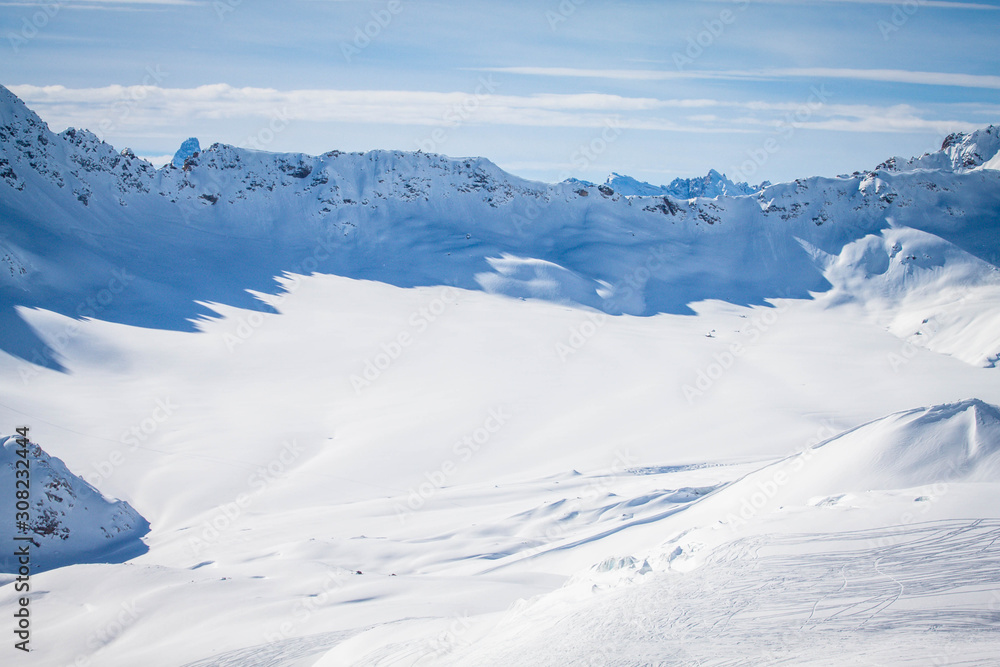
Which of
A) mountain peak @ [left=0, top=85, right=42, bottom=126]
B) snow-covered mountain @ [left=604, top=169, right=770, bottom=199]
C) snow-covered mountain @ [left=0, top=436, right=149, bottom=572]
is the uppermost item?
snow-covered mountain @ [left=604, top=169, right=770, bottom=199]

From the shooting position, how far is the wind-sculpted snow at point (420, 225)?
3875 cm

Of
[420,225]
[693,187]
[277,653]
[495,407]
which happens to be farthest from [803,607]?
[693,187]

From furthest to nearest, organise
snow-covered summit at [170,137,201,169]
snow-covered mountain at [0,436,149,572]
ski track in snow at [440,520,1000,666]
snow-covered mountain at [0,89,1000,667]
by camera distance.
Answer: snow-covered summit at [170,137,201,169], snow-covered mountain at [0,436,149,572], snow-covered mountain at [0,89,1000,667], ski track in snow at [440,520,1000,666]

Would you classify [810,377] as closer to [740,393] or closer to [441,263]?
[740,393]

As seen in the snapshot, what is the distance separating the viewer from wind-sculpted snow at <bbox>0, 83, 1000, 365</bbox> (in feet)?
127

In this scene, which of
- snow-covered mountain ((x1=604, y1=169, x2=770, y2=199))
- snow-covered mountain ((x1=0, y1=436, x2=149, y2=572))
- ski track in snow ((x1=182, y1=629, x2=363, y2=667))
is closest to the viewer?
ski track in snow ((x1=182, y1=629, x2=363, y2=667))

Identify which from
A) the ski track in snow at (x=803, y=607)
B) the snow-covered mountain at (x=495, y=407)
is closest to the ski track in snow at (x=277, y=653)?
the snow-covered mountain at (x=495, y=407)

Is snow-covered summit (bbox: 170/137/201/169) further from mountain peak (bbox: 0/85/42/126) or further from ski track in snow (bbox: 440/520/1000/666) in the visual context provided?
ski track in snow (bbox: 440/520/1000/666)

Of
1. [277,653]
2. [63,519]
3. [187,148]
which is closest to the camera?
[277,653]

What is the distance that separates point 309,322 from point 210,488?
17440 millimetres

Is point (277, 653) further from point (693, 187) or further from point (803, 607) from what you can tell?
point (693, 187)

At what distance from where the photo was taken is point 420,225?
165ft

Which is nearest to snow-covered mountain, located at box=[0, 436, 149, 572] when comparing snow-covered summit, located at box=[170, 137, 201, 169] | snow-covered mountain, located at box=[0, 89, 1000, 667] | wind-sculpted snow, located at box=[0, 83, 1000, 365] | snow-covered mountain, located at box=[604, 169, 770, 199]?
snow-covered mountain, located at box=[0, 89, 1000, 667]

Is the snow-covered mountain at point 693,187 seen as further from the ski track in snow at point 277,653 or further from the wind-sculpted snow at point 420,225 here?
the ski track in snow at point 277,653
